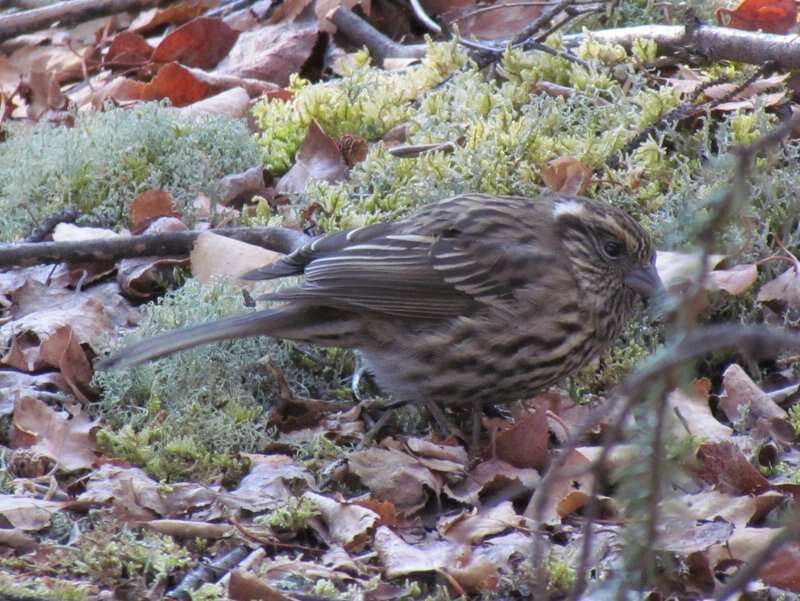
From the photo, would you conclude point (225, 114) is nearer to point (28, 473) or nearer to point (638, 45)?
point (638, 45)

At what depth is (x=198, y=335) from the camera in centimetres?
464

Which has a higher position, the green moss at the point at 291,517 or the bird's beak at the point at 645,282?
the bird's beak at the point at 645,282

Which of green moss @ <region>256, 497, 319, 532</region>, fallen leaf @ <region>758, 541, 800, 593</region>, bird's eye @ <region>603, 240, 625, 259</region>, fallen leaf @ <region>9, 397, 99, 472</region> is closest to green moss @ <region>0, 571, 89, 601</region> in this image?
green moss @ <region>256, 497, 319, 532</region>

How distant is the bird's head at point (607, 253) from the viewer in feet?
16.6

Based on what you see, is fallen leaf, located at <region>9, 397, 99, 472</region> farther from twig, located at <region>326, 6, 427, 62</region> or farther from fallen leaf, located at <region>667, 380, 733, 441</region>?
twig, located at <region>326, 6, 427, 62</region>

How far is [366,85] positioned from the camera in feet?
22.3

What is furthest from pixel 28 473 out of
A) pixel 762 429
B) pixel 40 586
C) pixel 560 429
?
pixel 762 429

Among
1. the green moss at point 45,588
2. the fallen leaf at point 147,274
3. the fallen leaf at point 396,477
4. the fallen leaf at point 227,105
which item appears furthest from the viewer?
the fallen leaf at point 227,105

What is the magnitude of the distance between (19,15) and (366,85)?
246cm

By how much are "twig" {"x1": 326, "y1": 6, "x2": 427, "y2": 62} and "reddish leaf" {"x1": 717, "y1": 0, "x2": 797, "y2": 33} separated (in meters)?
1.77

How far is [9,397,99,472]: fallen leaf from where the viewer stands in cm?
460

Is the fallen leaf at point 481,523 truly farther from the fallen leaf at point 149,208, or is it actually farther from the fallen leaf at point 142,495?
the fallen leaf at point 149,208

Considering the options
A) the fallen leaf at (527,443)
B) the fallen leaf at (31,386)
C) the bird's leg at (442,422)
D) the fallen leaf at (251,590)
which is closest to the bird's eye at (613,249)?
the fallen leaf at (527,443)

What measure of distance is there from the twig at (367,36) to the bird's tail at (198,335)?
10.2 feet
